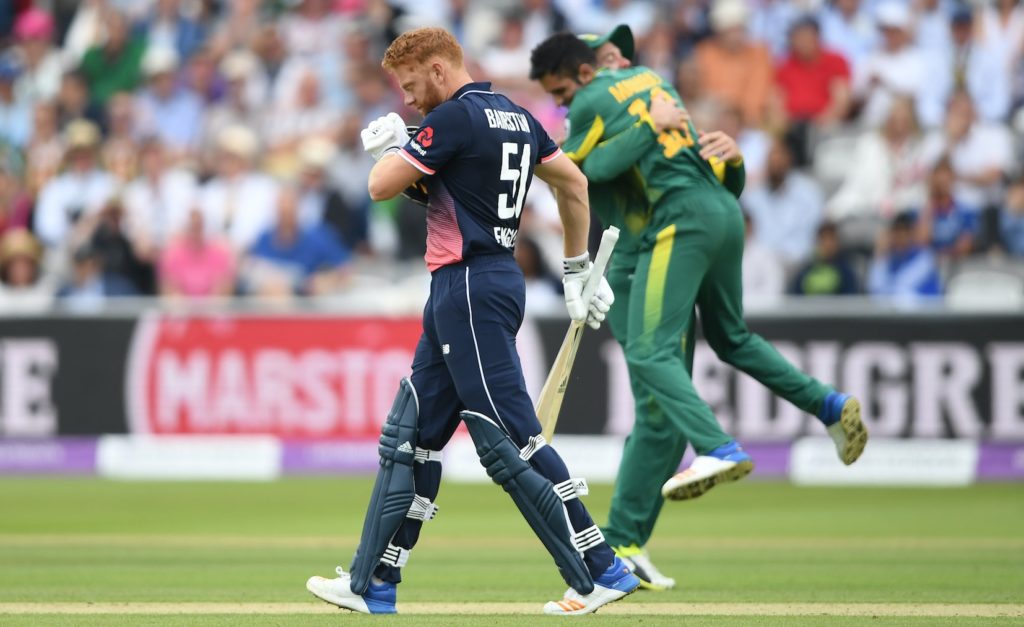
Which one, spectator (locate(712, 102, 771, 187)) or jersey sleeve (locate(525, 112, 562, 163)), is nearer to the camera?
jersey sleeve (locate(525, 112, 562, 163))

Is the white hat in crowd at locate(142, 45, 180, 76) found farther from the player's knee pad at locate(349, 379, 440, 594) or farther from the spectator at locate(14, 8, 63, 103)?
the player's knee pad at locate(349, 379, 440, 594)

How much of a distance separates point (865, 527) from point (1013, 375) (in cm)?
342

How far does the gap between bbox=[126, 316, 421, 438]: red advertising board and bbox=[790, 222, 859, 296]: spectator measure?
3580mm

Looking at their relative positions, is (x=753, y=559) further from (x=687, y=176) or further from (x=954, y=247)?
(x=954, y=247)

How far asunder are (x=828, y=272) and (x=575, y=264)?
8.45m

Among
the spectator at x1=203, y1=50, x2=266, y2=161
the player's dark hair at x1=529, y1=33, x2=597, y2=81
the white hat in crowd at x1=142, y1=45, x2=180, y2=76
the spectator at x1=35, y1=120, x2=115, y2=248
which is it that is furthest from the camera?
the white hat in crowd at x1=142, y1=45, x2=180, y2=76

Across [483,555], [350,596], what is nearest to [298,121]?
[483,555]

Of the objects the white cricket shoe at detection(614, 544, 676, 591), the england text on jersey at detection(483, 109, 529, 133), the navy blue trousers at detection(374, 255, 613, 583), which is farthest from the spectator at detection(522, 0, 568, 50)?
the navy blue trousers at detection(374, 255, 613, 583)

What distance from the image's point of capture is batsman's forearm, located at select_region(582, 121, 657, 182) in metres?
7.77

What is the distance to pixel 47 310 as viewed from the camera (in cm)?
1509

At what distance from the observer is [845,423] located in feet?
25.8

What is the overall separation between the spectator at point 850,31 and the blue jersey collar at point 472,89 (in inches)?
454

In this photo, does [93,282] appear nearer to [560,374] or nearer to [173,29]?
[173,29]

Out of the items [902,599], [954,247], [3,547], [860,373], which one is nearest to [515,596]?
[902,599]
